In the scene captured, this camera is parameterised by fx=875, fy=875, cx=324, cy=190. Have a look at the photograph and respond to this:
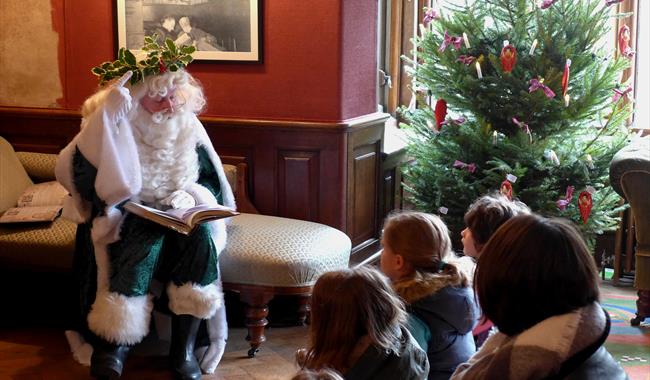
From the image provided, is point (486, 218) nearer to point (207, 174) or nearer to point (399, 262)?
point (399, 262)

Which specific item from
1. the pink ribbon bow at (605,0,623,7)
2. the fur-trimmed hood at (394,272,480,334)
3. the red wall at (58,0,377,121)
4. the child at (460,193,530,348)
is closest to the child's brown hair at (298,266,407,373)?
the fur-trimmed hood at (394,272,480,334)

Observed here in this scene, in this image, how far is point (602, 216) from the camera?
424 cm

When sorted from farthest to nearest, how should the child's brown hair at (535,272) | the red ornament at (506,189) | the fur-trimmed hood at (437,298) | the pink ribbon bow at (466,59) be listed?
the pink ribbon bow at (466,59) < the red ornament at (506,189) < the fur-trimmed hood at (437,298) < the child's brown hair at (535,272)

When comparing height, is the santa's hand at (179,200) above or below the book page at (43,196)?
above

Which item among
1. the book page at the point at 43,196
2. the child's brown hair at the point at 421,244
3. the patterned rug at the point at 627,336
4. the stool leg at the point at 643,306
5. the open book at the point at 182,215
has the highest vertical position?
the child's brown hair at the point at 421,244

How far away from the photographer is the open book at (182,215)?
3.15 metres

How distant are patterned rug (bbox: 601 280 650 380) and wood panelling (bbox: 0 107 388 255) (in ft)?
4.13

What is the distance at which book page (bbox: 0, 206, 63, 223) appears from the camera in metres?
3.69

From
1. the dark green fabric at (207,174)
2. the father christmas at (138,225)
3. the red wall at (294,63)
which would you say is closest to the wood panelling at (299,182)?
the red wall at (294,63)

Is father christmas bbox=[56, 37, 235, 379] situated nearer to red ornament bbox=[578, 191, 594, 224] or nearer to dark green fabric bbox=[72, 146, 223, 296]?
dark green fabric bbox=[72, 146, 223, 296]

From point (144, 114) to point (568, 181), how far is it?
206 cm

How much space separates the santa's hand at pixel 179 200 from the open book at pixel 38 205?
674 mm

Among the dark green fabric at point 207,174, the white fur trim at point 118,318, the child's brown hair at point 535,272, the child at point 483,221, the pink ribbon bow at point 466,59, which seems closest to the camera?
the child's brown hair at point 535,272

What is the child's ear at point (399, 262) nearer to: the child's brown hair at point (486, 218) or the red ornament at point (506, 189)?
the child's brown hair at point (486, 218)
